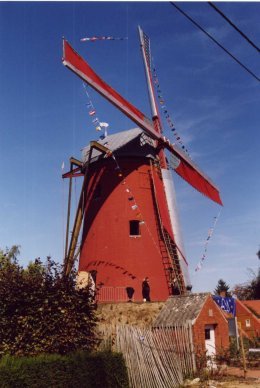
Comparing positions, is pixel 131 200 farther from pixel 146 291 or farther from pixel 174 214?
pixel 146 291

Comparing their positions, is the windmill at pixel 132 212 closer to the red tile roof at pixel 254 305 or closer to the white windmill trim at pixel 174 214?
the white windmill trim at pixel 174 214

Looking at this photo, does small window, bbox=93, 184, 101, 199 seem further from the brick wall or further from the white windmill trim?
the brick wall

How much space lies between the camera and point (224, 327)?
17.5 metres

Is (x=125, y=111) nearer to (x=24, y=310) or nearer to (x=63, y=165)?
(x=63, y=165)

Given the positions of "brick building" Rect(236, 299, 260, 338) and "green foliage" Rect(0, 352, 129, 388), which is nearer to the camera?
→ "green foliage" Rect(0, 352, 129, 388)

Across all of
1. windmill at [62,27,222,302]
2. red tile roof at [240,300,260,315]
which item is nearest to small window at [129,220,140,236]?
windmill at [62,27,222,302]

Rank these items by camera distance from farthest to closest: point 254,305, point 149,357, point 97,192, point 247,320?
point 254,305 < point 247,320 < point 97,192 < point 149,357

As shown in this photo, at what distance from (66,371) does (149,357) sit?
10.5 ft

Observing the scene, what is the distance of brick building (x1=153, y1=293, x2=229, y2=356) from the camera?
1534cm

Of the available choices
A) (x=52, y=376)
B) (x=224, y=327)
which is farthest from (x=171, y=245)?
(x=52, y=376)

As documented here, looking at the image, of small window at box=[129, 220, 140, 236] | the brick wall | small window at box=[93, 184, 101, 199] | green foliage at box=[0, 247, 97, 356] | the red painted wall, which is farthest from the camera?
small window at box=[93, 184, 101, 199]

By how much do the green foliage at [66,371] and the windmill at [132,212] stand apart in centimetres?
833

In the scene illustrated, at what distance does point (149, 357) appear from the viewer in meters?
12.6

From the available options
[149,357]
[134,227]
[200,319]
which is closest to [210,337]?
[200,319]
